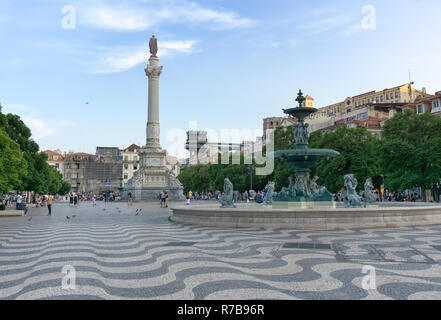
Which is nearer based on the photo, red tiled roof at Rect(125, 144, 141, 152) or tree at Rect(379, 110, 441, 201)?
tree at Rect(379, 110, 441, 201)

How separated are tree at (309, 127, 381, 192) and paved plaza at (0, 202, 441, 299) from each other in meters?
26.8

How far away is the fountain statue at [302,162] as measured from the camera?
1802 centimetres

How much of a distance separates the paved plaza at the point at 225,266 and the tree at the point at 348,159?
1057 inches

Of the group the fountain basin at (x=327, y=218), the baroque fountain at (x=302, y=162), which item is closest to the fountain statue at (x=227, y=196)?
the baroque fountain at (x=302, y=162)

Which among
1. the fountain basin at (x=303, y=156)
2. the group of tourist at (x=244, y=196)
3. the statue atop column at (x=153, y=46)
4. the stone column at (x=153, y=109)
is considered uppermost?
the statue atop column at (x=153, y=46)

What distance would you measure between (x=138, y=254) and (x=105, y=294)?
3.09 m

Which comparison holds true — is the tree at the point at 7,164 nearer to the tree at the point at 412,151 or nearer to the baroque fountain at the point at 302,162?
the baroque fountain at the point at 302,162

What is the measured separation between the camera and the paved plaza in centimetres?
498

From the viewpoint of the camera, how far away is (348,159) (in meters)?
37.5

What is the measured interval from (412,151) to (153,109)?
3418cm

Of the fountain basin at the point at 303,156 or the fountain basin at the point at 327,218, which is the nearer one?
the fountain basin at the point at 327,218

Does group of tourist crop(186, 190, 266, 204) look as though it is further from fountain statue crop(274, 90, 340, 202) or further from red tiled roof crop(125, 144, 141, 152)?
red tiled roof crop(125, 144, 141, 152)

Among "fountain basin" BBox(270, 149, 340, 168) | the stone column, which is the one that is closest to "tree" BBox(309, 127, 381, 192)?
"fountain basin" BBox(270, 149, 340, 168)
